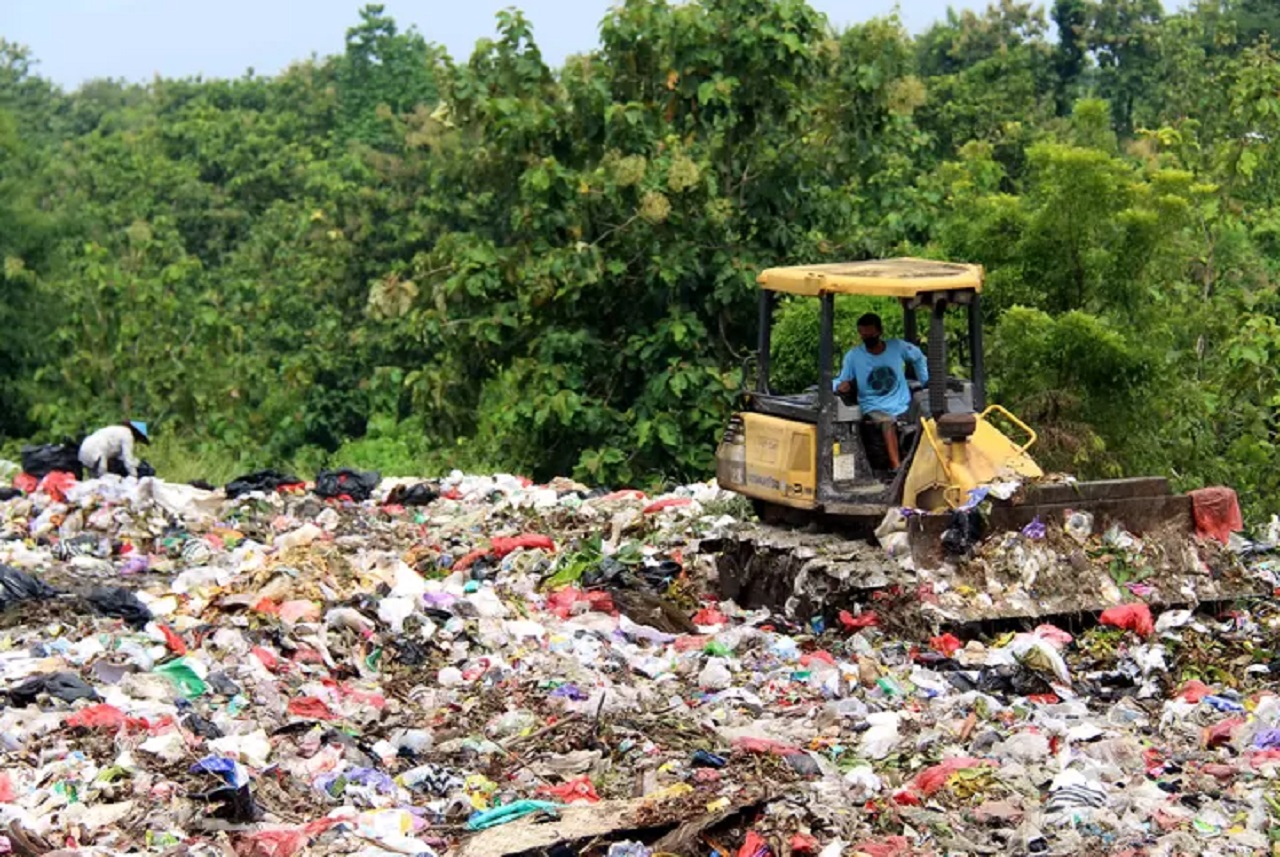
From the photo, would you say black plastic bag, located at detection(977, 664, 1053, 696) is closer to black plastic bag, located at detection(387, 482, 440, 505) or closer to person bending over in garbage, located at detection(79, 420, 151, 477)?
black plastic bag, located at detection(387, 482, 440, 505)

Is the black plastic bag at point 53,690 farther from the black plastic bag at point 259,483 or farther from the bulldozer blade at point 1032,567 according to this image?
the black plastic bag at point 259,483

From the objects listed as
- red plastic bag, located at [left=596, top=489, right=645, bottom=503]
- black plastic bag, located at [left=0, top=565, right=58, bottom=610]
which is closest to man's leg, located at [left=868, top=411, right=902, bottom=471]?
red plastic bag, located at [left=596, top=489, right=645, bottom=503]

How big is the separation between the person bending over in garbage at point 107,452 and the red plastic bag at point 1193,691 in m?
9.08

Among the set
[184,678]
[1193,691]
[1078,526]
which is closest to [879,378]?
[1078,526]

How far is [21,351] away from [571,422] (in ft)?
36.8

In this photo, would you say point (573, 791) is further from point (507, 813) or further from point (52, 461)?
point (52, 461)

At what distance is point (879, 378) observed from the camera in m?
9.97

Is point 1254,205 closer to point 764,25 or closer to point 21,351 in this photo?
point 764,25

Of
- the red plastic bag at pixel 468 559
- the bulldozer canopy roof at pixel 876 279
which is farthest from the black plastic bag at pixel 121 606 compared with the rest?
the bulldozer canopy roof at pixel 876 279

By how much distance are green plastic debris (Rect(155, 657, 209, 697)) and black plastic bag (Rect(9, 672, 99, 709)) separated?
38 cm

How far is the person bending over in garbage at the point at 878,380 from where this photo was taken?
9.89 metres

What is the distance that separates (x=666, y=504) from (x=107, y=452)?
16.2ft

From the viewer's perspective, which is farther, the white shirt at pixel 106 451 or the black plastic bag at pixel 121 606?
the white shirt at pixel 106 451

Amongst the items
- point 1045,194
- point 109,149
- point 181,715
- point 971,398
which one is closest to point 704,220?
point 1045,194
